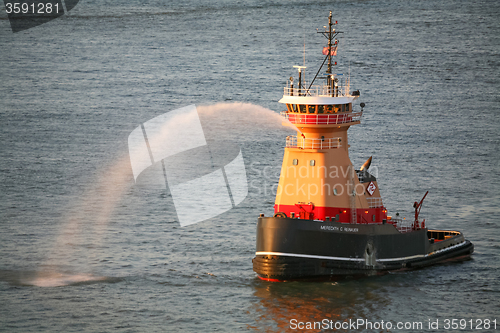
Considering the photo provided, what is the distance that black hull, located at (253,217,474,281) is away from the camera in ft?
151

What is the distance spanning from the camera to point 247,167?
76938mm

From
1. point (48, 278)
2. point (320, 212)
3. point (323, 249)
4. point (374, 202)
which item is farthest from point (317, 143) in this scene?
point (48, 278)

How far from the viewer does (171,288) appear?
47.0 meters

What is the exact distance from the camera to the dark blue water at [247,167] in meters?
44.8

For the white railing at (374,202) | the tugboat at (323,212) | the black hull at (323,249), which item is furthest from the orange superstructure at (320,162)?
the black hull at (323,249)

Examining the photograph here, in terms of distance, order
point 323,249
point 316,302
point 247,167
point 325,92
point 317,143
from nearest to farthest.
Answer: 1. point 316,302
2. point 323,249
3. point 317,143
4. point 325,92
5. point 247,167

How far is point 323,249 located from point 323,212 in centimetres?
235

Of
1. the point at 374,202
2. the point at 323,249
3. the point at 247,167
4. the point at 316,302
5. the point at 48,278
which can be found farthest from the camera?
the point at 247,167

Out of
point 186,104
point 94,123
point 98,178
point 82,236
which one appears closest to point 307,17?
point 186,104

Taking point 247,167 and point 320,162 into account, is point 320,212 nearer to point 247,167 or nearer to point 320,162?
point 320,162

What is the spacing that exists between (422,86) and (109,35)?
84226 millimetres

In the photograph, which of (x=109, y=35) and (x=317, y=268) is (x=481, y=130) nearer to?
(x=317, y=268)

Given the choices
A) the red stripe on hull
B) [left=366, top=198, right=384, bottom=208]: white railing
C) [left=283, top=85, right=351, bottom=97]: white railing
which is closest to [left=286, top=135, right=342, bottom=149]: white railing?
[left=283, top=85, right=351, bottom=97]: white railing

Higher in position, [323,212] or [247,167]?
[323,212]
